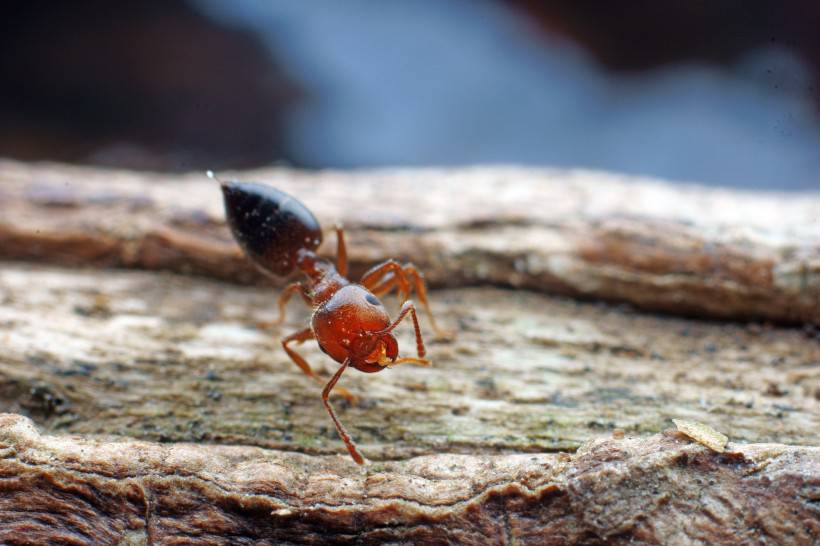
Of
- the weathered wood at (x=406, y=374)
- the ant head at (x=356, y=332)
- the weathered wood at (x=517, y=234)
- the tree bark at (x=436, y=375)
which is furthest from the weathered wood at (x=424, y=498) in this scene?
the weathered wood at (x=517, y=234)

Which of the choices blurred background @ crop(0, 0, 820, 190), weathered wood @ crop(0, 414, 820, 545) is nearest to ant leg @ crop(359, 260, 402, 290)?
weathered wood @ crop(0, 414, 820, 545)

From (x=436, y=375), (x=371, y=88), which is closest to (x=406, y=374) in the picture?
(x=436, y=375)

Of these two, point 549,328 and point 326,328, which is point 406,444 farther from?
point 549,328

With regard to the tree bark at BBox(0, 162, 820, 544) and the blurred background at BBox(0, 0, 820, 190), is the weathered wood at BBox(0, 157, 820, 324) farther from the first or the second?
the blurred background at BBox(0, 0, 820, 190)

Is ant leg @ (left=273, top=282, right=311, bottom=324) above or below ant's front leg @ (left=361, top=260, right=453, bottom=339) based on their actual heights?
below

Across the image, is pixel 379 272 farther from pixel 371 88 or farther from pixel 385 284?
pixel 371 88

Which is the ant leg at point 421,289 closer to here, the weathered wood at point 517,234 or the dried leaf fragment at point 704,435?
the weathered wood at point 517,234
